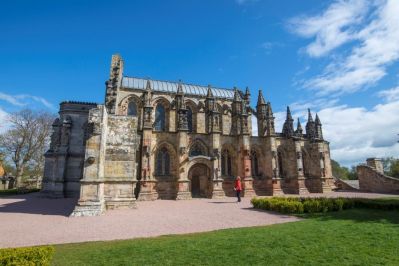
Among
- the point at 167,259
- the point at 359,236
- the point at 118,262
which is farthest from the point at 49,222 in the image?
the point at 359,236

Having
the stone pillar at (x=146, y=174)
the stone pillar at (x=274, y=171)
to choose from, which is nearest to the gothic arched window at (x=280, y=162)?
the stone pillar at (x=274, y=171)

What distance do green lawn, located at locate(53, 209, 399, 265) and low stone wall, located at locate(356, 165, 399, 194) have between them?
25389mm

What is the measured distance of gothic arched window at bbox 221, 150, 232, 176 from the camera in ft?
93.9

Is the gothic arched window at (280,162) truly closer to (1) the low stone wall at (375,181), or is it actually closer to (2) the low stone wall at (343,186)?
(1) the low stone wall at (375,181)

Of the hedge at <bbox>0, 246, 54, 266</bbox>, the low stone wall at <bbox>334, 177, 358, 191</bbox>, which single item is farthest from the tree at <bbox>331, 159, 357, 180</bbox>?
the hedge at <bbox>0, 246, 54, 266</bbox>

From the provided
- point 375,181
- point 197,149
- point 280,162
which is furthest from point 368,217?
point 375,181

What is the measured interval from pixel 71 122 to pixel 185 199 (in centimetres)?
1577

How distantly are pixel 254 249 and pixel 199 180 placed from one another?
21238 mm

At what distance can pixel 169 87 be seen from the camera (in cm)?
3609

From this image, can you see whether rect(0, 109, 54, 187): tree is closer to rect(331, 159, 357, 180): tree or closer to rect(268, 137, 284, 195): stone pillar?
rect(268, 137, 284, 195): stone pillar

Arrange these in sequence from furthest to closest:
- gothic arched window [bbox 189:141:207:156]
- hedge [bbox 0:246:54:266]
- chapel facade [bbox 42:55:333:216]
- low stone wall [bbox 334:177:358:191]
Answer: low stone wall [bbox 334:177:358:191], gothic arched window [bbox 189:141:207:156], chapel facade [bbox 42:55:333:216], hedge [bbox 0:246:54:266]

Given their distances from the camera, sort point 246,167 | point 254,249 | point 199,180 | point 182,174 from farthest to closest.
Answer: point 199,180 < point 246,167 < point 182,174 < point 254,249

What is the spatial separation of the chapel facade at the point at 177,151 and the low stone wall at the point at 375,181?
13.7ft

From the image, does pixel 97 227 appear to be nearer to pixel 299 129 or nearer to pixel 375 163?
pixel 299 129
